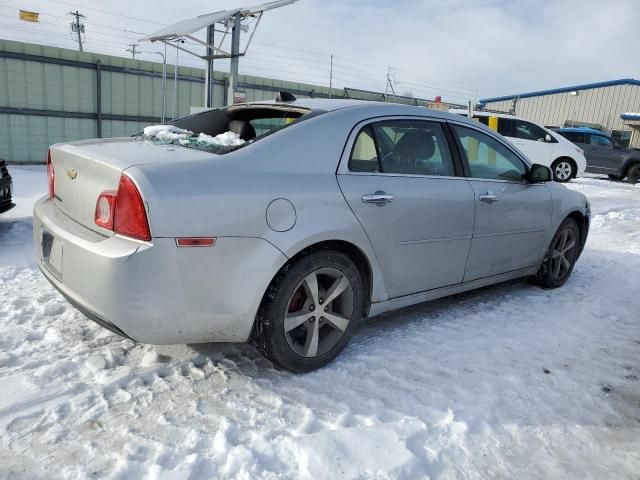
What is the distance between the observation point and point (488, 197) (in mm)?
3609

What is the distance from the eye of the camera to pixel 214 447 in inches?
83.5

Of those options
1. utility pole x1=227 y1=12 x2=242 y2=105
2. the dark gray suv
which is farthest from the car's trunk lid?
the dark gray suv

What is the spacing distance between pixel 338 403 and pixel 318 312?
0.51m

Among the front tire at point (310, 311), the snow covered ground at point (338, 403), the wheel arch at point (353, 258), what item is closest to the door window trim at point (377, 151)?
the wheel arch at point (353, 258)

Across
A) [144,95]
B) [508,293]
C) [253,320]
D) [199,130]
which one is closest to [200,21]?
[144,95]

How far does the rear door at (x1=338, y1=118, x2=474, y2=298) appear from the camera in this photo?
9.54ft

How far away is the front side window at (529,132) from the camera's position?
538 inches

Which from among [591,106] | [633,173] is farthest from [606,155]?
[591,106]

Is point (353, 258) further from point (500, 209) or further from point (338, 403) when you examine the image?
point (500, 209)

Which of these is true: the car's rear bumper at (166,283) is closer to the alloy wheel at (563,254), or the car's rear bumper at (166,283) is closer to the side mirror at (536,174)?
the side mirror at (536,174)

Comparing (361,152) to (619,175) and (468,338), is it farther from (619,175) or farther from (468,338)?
(619,175)

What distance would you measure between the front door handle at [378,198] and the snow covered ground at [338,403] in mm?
932

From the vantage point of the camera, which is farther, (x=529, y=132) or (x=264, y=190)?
(x=529, y=132)

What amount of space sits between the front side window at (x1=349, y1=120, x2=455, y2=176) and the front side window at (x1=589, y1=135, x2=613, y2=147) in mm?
15802
